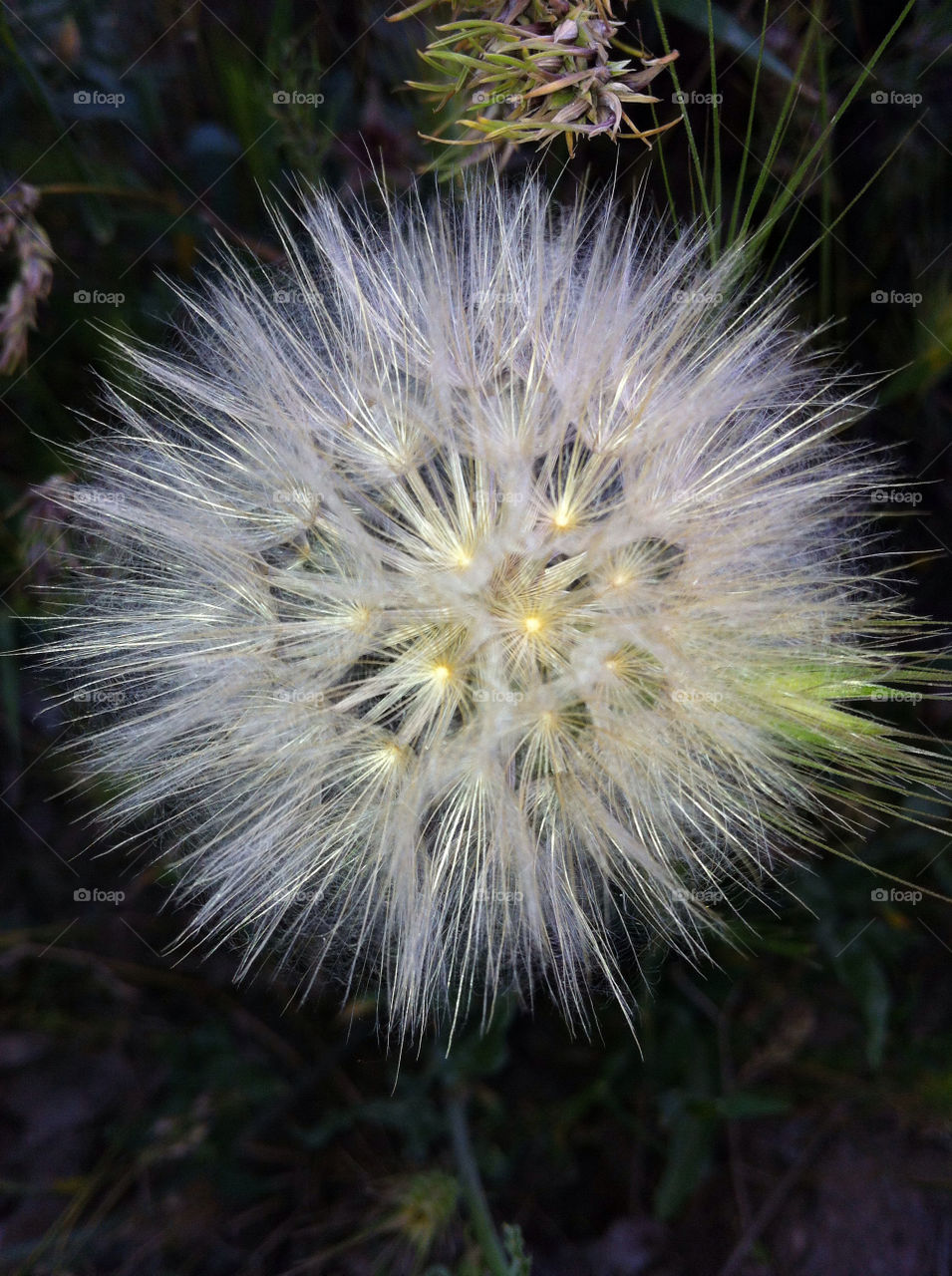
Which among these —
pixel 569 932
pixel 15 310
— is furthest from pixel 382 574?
pixel 15 310

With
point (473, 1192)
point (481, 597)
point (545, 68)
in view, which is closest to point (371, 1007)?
point (473, 1192)

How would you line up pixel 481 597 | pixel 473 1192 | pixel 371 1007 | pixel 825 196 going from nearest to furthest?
pixel 481 597, pixel 825 196, pixel 473 1192, pixel 371 1007

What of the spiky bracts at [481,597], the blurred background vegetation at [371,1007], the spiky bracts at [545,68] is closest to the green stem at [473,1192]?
the blurred background vegetation at [371,1007]

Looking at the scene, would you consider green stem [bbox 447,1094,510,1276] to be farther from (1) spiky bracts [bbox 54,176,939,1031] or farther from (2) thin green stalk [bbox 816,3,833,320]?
(2) thin green stalk [bbox 816,3,833,320]

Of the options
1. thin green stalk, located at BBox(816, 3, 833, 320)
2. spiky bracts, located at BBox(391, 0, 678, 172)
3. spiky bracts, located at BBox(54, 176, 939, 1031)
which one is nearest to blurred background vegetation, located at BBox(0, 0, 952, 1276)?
thin green stalk, located at BBox(816, 3, 833, 320)

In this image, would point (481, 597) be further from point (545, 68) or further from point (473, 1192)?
point (473, 1192)

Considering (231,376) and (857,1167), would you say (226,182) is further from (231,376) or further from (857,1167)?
(857,1167)
